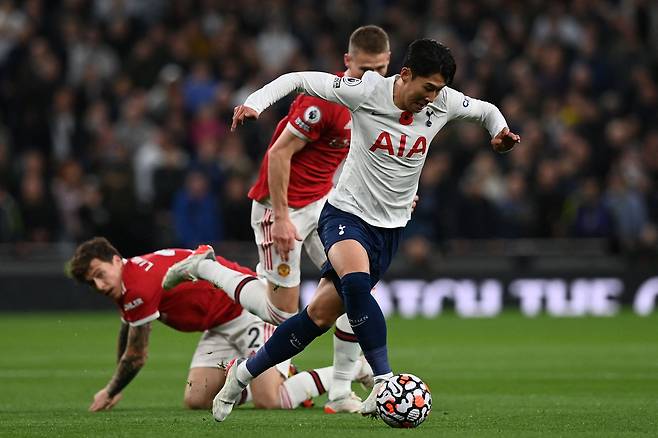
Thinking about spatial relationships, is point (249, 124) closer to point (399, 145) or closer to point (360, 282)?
point (399, 145)

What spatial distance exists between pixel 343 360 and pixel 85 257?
180 centimetres

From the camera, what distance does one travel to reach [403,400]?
7266 mm

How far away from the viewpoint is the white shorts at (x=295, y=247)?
9164 millimetres

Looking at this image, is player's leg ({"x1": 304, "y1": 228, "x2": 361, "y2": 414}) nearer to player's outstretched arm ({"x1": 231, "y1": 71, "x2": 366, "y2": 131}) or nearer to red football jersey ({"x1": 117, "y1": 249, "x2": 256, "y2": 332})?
red football jersey ({"x1": 117, "y1": 249, "x2": 256, "y2": 332})

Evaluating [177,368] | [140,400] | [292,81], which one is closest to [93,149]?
[177,368]

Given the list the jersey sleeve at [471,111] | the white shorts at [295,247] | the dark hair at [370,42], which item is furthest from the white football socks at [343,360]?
the dark hair at [370,42]

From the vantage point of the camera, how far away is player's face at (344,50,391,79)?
8.78m

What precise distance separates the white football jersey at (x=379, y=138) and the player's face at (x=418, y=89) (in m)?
0.09

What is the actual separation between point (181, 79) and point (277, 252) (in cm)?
1120

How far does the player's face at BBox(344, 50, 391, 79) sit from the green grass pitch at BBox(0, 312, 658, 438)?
7.29 ft

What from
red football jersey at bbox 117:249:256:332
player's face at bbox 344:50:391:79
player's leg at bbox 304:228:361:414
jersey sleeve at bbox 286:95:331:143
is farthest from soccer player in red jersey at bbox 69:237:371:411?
player's face at bbox 344:50:391:79

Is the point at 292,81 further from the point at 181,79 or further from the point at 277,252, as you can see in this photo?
the point at 181,79

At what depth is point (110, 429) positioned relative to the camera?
742 cm

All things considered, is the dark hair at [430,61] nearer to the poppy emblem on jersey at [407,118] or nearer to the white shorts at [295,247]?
the poppy emblem on jersey at [407,118]
